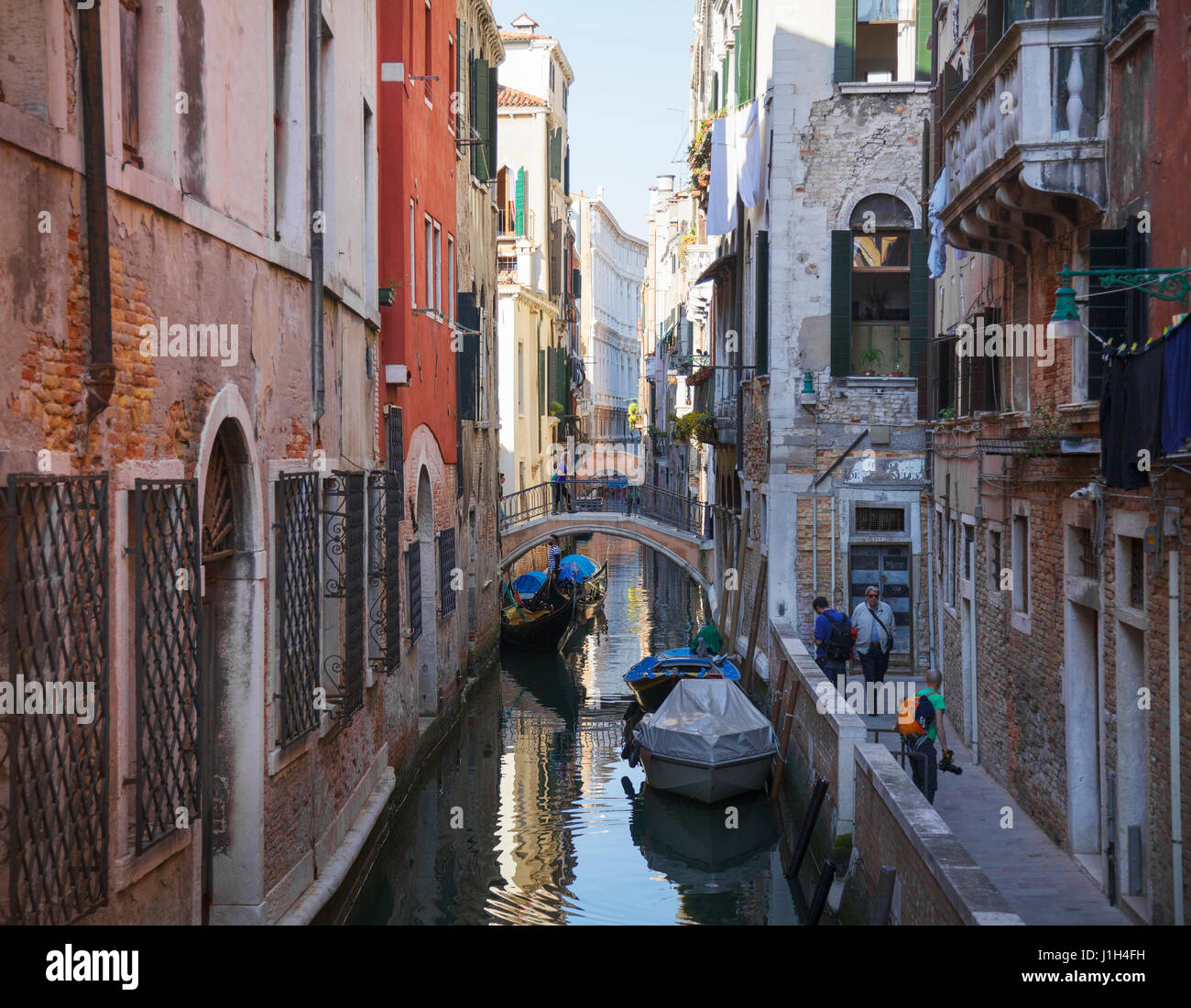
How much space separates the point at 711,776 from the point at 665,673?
406cm

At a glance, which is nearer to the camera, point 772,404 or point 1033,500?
point 1033,500

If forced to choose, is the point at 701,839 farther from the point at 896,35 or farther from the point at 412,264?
the point at 896,35

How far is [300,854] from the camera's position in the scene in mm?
8219

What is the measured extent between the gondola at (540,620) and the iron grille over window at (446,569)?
5.61 metres

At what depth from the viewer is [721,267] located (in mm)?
22438

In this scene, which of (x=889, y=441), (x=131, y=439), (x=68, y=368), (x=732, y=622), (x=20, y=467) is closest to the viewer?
(x=20, y=467)

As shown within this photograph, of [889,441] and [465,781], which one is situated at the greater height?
[889,441]

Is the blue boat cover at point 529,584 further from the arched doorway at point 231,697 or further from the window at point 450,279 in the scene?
the arched doorway at point 231,697

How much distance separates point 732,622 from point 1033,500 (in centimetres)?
1081

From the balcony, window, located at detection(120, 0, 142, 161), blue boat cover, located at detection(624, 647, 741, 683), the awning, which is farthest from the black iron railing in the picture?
window, located at detection(120, 0, 142, 161)

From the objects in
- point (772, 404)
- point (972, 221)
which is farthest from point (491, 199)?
point (972, 221)

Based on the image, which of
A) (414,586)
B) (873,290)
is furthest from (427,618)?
(873,290)

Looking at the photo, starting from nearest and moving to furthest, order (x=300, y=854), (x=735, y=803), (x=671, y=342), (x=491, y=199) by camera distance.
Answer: (x=300, y=854), (x=735, y=803), (x=491, y=199), (x=671, y=342)

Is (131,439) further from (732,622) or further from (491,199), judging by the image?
(491,199)
